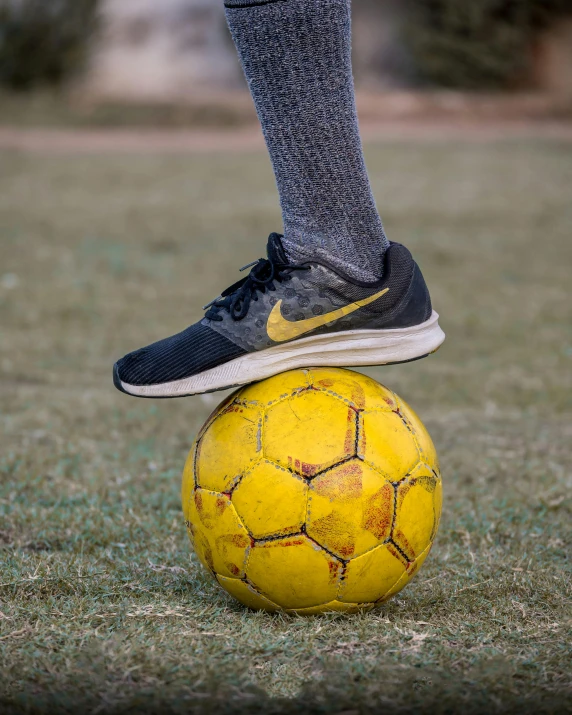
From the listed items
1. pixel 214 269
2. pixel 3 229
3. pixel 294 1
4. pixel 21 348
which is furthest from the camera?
pixel 3 229

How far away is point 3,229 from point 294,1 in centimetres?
834

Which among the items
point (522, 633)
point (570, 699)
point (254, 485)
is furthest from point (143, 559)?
point (570, 699)

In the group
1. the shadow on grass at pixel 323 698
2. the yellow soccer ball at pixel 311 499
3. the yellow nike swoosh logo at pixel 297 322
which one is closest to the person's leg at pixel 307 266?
the yellow nike swoosh logo at pixel 297 322

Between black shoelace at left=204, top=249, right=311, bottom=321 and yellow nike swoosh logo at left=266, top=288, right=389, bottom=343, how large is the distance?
0.26 ft

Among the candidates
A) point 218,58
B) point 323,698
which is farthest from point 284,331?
point 218,58

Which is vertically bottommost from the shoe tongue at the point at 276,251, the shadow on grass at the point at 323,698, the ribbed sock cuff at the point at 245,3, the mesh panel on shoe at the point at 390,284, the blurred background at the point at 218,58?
the shadow on grass at the point at 323,698

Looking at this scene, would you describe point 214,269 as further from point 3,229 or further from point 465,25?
point 465,25

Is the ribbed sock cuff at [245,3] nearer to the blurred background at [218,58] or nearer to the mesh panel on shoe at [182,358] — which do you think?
the mesh panel on shoe at [182,358]

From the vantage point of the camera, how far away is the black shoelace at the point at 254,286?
2553 millimetres

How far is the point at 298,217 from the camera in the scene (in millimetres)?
2568

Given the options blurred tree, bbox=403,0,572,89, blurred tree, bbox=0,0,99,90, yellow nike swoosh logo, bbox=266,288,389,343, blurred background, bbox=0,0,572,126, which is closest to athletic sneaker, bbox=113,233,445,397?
yellow nike swoosh logo, bbox=266,288,389,343

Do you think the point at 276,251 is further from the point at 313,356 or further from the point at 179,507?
the point at 179,507

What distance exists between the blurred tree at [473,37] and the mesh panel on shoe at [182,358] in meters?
20.9

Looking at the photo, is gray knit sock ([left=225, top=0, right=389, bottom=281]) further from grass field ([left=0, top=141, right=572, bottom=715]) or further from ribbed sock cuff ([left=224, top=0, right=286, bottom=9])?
grass field ([left=0, top=141, right=572, bottom=715])
